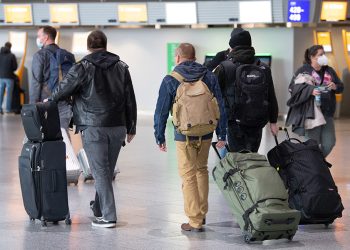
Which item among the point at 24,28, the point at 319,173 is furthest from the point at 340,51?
the point at 319,173

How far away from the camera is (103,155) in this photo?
285 inches

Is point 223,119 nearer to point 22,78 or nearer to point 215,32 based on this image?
point 215,32

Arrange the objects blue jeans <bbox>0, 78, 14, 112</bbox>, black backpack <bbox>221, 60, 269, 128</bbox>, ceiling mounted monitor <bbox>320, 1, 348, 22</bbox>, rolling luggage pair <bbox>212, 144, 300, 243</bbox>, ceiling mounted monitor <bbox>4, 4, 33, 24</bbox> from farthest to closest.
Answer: ceiling mounted monitor <bbox>4, 4, 33, 24</bbox> < blue jeans <bbox>0, 78, 14, 112</bbox> < ceiling mounted monitor <bbox>320, 1, 348, 22</bbox> < black backpack <bbox>221, 60, 269, 128</bbox> < rolling luggage pair <bbox>212, 144, 300, 243</bbox>

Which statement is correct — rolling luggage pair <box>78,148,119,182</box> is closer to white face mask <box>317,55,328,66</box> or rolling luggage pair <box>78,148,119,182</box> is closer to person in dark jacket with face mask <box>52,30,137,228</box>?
person in dark jacket with face mask <box>52,30,137,228</box>

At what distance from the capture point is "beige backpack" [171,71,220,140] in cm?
698

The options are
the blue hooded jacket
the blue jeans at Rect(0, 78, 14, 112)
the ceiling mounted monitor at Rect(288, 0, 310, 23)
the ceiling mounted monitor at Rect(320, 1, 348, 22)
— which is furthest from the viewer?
the blue jeans at Rect(0, 78, 14, 112)

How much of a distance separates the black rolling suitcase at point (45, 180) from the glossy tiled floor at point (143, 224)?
0.46 ft

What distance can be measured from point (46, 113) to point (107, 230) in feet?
3.54

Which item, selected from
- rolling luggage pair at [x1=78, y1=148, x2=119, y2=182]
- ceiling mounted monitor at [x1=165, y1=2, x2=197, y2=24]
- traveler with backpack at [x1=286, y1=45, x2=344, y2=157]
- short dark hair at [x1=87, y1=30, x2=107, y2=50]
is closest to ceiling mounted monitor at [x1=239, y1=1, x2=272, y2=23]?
ceiling mounted monitor at [x1=165, y1=2, x2=197, y2=24]

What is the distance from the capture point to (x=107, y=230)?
285 inches

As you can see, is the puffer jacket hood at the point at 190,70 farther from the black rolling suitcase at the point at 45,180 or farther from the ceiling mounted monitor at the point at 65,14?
the ceiling mounted monitor at the point at 65,14

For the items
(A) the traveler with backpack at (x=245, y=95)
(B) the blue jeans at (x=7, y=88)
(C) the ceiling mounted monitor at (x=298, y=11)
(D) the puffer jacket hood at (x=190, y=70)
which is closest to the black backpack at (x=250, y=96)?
(A) the traveler with backpack at (x=245, y=95)

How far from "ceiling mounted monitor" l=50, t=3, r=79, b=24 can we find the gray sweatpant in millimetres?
16028

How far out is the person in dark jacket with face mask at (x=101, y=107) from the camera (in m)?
7.18
